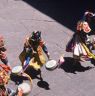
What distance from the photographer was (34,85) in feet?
38.5

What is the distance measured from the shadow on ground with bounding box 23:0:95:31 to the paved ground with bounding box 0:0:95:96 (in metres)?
0.26

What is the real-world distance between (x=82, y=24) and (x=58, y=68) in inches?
68.9

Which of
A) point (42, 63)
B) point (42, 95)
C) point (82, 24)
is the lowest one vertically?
point (42, 95)

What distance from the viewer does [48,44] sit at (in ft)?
46.0

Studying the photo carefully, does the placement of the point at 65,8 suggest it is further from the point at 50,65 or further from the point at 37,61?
the point at 50,65

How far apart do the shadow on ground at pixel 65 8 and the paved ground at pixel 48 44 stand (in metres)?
0.26

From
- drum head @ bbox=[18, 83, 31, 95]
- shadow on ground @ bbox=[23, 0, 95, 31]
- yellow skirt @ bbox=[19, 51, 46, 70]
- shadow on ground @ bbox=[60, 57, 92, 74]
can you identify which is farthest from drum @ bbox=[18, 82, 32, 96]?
shadow on ground @ bbox=[23, 0, 95, 31]

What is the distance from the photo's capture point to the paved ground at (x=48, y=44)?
11.6 m

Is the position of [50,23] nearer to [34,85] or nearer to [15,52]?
[15,52]

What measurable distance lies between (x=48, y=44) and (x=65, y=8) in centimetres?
337

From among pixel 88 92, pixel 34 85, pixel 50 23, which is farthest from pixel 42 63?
pixel 50 23

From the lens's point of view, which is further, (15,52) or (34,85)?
(15,52)

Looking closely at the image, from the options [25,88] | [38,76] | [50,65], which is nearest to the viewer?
[25,88]

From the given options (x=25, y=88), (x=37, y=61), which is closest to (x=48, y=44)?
(x=37, y=61)
